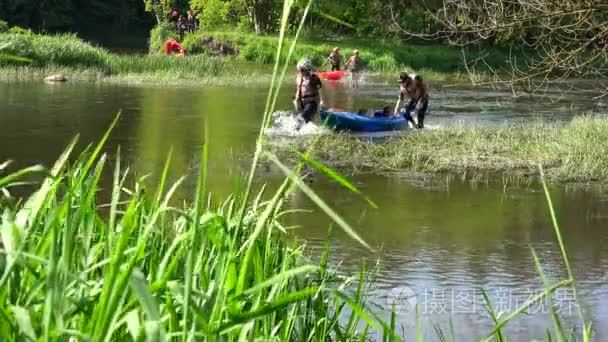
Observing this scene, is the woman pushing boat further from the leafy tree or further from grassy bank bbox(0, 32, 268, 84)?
the leafy tree

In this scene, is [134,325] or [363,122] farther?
[363,122]

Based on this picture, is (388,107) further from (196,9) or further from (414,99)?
(196,9)

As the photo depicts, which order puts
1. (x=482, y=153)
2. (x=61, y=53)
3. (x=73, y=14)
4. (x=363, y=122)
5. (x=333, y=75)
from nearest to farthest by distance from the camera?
(x=482, y=153), (x=363, y=122), (x=61, y=53), (x=333, y=75), (x=73, y=14)

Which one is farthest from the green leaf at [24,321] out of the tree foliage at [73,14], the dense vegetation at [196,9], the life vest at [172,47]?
the tree foliage at [73,14]

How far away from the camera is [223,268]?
3.34m

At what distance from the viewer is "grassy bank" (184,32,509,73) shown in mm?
37000

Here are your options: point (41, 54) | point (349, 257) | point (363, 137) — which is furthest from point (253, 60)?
point (349, 257)

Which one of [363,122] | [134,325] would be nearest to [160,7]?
[363,122]

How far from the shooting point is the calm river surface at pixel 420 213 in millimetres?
7988

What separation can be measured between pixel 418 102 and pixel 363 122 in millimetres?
2377

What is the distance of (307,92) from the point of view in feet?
60.1

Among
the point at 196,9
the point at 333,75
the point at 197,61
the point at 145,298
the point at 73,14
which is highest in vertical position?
the point at 145,298

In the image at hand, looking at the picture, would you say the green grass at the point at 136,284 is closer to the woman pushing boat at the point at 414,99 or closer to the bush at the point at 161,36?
the woman pushing boat at the point at 414,99

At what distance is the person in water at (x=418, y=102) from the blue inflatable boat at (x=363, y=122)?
39.0 inches
